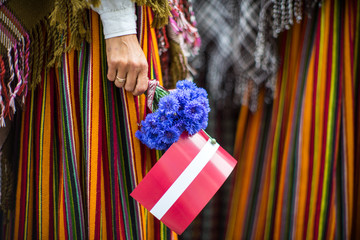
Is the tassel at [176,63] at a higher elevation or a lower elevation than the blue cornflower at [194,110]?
higher

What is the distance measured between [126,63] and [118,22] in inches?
2.7

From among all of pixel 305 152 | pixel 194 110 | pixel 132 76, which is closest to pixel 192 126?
pixel 194 110

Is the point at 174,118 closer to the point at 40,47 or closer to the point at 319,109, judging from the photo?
the point at 40,47

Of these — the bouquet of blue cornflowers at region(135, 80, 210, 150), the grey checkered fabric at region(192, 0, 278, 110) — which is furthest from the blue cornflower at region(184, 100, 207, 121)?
the grey checkered fabric at region(192, 0, 278, 110)

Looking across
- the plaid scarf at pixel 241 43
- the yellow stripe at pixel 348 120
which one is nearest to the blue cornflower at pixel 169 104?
the plaid scarf at pixel 241 43

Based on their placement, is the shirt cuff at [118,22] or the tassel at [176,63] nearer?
the shirt cuff at [118,22]

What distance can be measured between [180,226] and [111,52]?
0.31 m

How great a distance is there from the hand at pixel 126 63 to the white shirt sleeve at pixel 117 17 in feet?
0.03

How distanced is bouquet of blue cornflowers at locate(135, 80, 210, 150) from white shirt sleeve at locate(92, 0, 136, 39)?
0.13 m

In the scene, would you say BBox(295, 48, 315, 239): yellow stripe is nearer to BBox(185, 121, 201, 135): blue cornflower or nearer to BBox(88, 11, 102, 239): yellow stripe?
BBox(185, 121, 201, 135): blue cornflower

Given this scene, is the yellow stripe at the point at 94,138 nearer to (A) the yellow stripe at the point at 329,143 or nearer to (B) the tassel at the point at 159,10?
(B) the tassel at the point at 159,10

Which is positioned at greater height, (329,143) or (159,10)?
(159,10)

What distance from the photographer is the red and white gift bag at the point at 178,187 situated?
0.56 metres

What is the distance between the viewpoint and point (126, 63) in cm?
57
